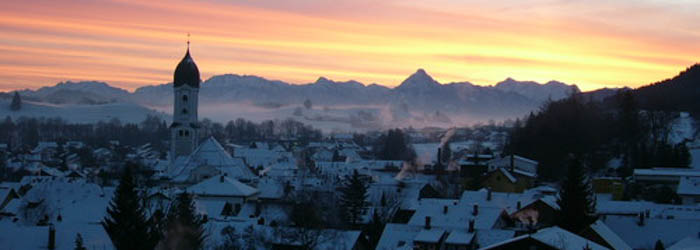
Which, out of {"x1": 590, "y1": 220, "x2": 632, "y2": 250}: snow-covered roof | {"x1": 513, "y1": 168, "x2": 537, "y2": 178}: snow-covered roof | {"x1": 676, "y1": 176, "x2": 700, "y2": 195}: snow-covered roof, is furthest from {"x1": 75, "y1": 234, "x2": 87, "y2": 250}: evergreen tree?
{"x1": 513, "y1": 168, "x2": 537, "y2": 178}: snow-covered roof

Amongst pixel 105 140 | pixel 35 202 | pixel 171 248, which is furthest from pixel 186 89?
pixel 105 140

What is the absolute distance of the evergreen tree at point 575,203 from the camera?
40.3m

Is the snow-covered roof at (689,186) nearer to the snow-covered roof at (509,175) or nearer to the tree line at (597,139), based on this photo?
the snow-covered roof at (509,175)

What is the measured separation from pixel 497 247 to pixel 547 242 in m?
1.73

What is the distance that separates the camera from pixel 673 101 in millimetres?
100562

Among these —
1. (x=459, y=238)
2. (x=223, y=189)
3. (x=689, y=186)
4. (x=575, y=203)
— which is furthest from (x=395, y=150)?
(x=575, y=203)

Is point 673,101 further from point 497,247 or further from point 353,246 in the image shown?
point 497,247

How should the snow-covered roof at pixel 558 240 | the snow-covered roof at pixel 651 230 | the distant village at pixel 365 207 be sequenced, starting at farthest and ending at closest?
1. the snow-covered roof at pixel 651 230
2. the distant village at pixel 365 207
3. the snow-covered roof at pixel 558 240

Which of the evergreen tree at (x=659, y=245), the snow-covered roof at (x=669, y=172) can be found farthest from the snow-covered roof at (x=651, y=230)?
the snow-covered roof at (x=669, y=172)

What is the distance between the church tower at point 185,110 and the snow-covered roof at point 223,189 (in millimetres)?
25994

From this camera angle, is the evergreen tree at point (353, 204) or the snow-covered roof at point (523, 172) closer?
the evergreen tree at point (353, 204)

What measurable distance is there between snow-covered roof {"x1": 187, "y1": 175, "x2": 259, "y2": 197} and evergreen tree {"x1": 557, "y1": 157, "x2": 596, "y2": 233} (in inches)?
982

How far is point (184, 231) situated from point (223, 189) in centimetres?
2592

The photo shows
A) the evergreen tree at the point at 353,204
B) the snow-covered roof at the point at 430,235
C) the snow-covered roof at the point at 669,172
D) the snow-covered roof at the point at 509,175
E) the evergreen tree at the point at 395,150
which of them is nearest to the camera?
the snow-covered roof at the point at 430,235
